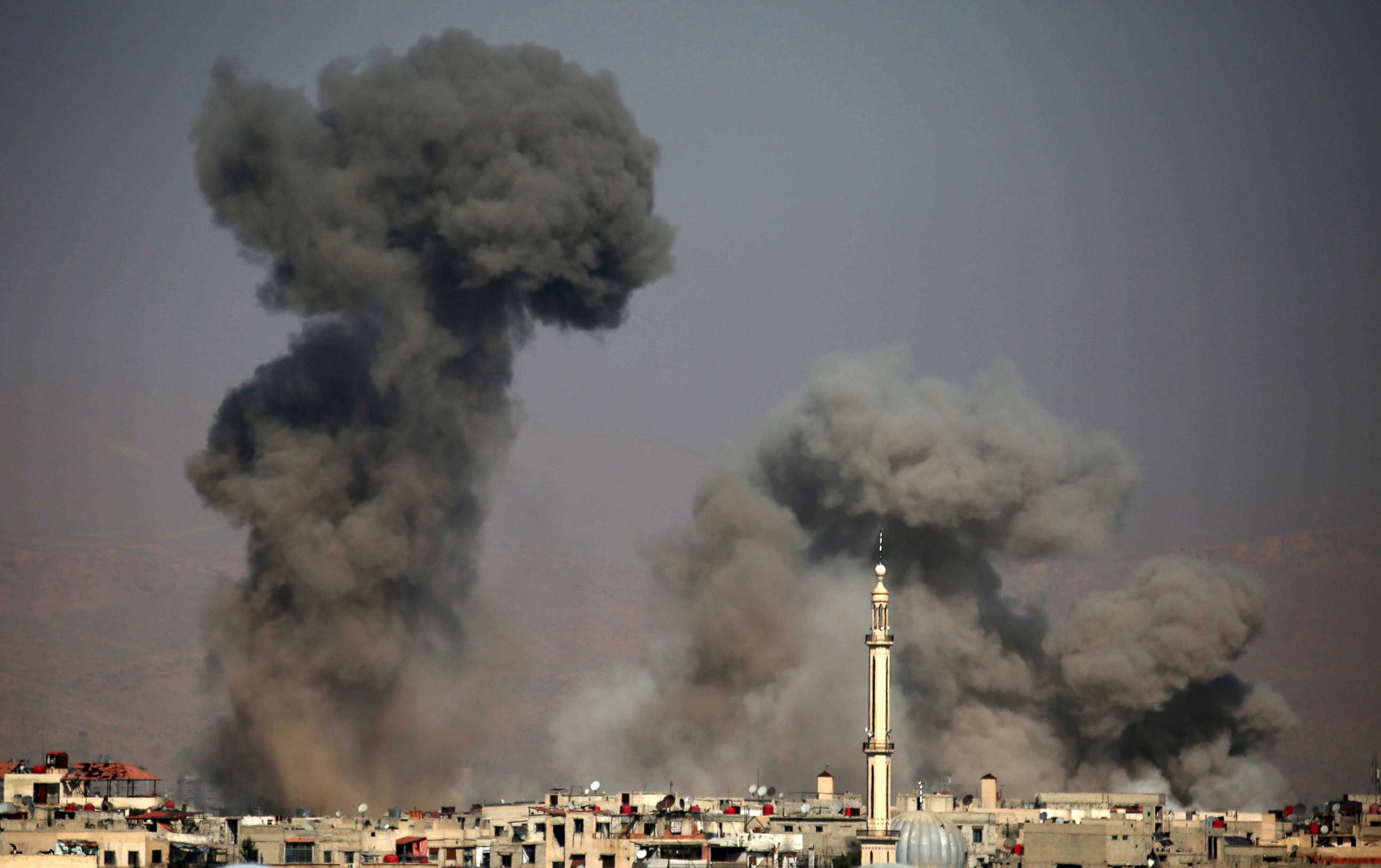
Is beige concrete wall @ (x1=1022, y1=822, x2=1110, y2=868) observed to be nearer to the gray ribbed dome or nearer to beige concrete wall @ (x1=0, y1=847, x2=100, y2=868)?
the gray ribbed dome

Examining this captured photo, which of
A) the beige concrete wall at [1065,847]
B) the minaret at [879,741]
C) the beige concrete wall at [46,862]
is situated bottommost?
the beige concrete wall at [46,862]

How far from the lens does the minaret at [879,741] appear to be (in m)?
63.0

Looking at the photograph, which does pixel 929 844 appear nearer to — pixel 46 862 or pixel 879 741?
pixel 879 741

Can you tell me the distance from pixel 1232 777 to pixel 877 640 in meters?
18.6

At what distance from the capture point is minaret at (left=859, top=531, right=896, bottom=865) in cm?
6300

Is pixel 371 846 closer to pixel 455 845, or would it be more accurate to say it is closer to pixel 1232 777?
pixel 455 845

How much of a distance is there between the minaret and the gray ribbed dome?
0.49 meters

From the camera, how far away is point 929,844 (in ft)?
202

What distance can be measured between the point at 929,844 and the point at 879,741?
551cm

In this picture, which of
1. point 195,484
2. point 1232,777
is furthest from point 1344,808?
point 195,484

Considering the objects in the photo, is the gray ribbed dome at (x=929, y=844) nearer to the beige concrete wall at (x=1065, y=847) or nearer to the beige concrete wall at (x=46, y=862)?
the beige concrete wall at (x=1065, y=847)

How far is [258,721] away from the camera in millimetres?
68500

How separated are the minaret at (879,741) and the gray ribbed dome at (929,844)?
493mm

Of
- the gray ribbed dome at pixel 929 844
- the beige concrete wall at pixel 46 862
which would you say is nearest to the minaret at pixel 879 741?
the gray ribbed dome at pixel 929 844
